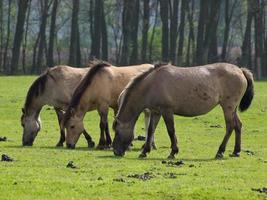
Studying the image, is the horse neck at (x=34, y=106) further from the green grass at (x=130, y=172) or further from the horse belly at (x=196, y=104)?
the horse belly at (x=196, y=104)

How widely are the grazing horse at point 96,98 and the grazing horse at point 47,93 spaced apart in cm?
157

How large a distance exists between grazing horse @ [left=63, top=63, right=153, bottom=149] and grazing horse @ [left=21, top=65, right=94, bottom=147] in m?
1.57

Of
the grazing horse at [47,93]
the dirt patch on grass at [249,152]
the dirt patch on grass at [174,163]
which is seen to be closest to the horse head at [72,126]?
the grazing horse at [47,93]

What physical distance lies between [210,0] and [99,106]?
43311mm

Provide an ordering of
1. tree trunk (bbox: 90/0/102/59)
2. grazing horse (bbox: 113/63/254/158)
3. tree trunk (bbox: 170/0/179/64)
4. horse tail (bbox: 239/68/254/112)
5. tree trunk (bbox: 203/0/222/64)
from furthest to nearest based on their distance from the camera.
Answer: tree trunk (bbox: 90/0/102/59)
tree trunk (bbox: 170/0/179/64)
tree trunk (bbox: 203/0/222/64)
horse tail (bbox: 239/68/254/112)
grazing horse (bbox: 113/63/254/158)

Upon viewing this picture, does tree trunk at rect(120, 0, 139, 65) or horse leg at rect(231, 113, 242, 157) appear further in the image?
tree trunk at rect(120, 0, 139, 65)

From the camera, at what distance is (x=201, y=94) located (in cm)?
1639

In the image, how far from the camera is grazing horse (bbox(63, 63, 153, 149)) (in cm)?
1838

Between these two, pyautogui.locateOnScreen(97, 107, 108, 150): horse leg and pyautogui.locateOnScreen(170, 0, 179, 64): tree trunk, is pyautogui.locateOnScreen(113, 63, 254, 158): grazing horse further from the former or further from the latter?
pyautogui.locateOnScreen(170, 0, 179, 64): tree trunk

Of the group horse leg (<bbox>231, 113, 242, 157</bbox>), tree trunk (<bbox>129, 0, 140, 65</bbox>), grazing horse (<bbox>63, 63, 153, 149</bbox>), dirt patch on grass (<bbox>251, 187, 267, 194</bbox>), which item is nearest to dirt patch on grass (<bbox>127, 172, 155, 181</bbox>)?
dirt patch on grass (<bbox>251, 187, 267, 194</bbox>)

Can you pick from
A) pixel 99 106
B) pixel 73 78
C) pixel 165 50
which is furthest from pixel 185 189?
pixel 165 50

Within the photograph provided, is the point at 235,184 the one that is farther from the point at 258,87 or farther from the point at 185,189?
the point at 258,87

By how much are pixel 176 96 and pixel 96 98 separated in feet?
10.5

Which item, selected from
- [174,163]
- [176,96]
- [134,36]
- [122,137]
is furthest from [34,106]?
[134,36]
